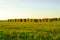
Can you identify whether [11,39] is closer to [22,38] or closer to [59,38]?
[22,38]

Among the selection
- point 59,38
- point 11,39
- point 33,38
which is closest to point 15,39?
point 11,39

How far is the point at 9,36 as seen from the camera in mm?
14922

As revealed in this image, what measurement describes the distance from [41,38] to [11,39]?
7.99 ft

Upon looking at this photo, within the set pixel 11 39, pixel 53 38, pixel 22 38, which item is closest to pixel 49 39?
pixel 53 38

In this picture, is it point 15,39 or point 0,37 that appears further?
point 0,37

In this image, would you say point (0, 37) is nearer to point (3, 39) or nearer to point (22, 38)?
point (3, 39)

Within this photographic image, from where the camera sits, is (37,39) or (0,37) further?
(0,37)

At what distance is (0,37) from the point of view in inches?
573

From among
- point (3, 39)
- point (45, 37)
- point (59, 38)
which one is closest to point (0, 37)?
point (3, 39)

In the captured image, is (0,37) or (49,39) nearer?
(49,39)

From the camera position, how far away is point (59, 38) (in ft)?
44.1

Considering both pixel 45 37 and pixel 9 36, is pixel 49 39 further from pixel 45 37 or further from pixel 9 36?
pixel 9 36

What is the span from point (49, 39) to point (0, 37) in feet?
13.9

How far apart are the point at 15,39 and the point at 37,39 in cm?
176
